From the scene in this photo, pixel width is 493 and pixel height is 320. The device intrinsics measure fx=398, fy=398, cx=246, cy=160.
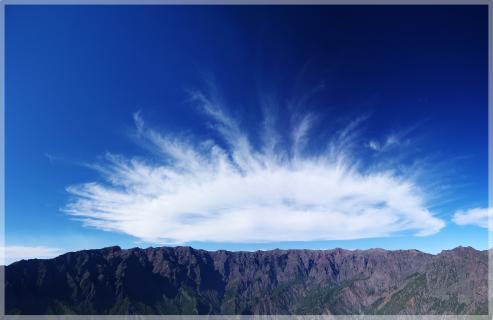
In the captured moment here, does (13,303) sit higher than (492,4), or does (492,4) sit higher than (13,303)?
(492,4)

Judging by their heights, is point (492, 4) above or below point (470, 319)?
above

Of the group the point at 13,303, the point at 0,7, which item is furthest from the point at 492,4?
the point at 13,303

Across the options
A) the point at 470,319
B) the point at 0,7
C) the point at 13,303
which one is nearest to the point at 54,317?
the point at 13,303

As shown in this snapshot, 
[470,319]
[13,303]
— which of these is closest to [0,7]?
[13,303]

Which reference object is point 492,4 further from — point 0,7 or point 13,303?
point 13,303

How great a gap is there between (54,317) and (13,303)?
1988 centimetres

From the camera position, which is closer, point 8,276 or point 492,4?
point 492,4

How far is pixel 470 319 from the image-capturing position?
7785 inches

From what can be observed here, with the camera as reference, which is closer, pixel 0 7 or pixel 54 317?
pixel 0 7

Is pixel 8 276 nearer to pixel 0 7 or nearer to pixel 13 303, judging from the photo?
pixel 13 303

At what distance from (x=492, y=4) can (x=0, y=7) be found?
15.4m

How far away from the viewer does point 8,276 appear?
199m

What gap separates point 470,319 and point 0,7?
236 metres

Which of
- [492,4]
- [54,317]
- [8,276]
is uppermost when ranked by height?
[492,4]
